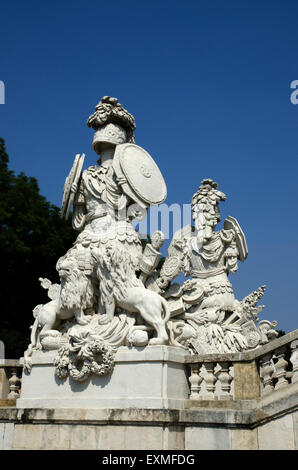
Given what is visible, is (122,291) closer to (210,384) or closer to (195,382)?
(195,382)

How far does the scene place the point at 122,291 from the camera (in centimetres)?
720

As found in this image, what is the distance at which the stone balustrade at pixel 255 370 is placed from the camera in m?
6.06

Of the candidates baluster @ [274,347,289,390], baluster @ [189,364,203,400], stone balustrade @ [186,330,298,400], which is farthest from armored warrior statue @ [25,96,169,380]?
baluster @ [274,347,289,390]

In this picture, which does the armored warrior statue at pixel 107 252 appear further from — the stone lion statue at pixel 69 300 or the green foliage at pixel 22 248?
the green foliage at pixel 22 248

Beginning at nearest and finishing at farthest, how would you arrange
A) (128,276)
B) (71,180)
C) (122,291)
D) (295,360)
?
(295,360)
(122,291)
(128,276)
(71,180)

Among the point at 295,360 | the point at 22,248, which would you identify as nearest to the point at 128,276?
the point at 295,360

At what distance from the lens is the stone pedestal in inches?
258

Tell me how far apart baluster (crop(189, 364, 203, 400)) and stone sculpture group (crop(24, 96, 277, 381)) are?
0.35m

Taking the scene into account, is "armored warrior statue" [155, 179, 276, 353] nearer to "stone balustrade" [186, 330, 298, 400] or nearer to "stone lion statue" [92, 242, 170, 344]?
"stone lion statue" [92, 242, 170, 344]

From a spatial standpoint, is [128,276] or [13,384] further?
[13,384]

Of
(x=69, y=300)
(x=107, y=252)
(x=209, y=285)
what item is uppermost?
(x=209, y=285)

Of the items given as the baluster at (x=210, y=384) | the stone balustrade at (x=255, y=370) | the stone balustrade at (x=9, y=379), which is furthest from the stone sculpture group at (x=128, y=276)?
the stone balustrade at (x=9, y=379)

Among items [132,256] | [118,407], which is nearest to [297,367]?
[118,407]

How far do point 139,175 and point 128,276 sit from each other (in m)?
1.71
